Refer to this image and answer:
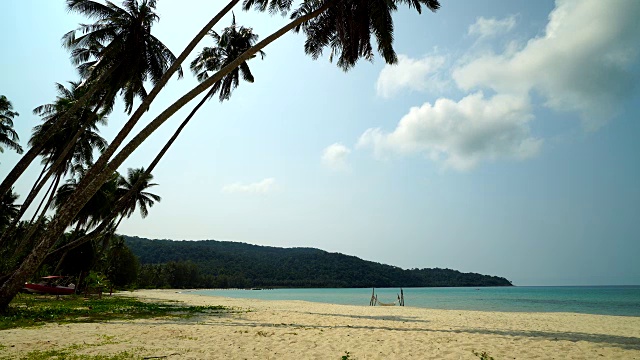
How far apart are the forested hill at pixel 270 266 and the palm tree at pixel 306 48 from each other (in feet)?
299

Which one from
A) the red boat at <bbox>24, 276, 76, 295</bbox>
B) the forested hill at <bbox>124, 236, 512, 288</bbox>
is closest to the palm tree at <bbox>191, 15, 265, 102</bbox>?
the red boat at <bbox>24, 276, 76, 295</bbox>

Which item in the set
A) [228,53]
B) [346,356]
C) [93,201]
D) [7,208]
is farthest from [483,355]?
[7,208]

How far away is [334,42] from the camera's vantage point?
52.5 ft

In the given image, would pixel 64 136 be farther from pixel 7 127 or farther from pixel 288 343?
pixel 288 343

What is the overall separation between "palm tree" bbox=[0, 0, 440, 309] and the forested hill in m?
91.1

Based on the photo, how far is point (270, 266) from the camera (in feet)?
415

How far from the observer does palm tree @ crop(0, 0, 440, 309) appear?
11070 millimetres

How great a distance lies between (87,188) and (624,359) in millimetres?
13981

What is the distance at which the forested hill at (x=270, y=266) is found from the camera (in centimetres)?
11200

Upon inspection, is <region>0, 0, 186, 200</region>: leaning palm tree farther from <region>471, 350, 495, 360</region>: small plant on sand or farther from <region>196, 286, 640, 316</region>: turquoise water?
<region>196, 286, 640, 316</region>: turquoise water

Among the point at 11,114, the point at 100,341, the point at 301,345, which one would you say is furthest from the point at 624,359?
the point at 11,114

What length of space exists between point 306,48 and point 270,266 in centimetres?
11707

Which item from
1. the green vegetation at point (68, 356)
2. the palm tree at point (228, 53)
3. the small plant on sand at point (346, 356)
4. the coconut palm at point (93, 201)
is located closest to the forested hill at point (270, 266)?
the coconut palm at point (93, 201)

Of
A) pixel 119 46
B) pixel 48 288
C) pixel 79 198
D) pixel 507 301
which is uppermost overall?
pixel 119 46
